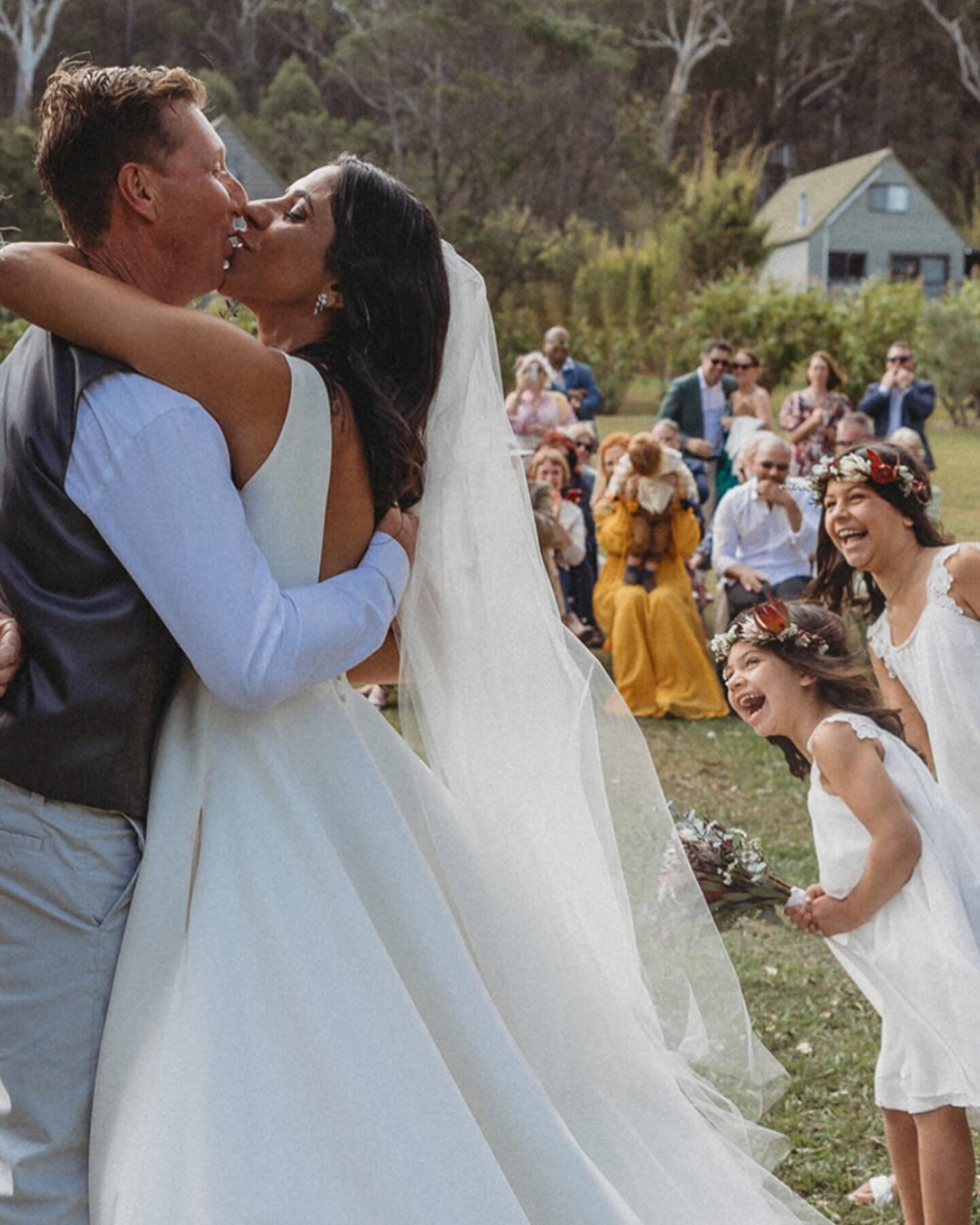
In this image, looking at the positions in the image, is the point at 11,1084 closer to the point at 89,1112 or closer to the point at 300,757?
the point at 89,1112

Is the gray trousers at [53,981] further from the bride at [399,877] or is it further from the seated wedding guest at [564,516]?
the seated wedding guest at [564,516]

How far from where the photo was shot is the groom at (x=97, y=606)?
2.01 m

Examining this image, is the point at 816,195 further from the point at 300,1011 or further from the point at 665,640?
the point at 300,1011

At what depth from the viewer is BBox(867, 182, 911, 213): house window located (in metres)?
50.0

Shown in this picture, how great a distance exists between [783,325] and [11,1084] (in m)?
27.6

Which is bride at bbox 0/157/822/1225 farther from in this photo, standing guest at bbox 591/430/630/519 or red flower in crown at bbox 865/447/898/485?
standing guest at bbox 591/430/630/519

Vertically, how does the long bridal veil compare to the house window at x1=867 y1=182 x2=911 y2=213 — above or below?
below

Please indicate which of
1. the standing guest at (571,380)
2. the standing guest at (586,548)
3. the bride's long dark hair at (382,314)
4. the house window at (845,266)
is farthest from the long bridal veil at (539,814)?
the house window at (845,266)

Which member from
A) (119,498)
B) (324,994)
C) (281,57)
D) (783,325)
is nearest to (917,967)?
(324,994)

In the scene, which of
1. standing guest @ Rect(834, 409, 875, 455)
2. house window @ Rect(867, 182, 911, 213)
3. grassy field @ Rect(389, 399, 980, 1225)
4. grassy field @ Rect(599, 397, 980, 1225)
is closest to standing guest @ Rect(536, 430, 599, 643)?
standing guest @ Rect(834, 409, 875, 455)

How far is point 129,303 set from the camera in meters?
2.06

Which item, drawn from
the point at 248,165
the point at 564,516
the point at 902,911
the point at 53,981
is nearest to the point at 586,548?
the point at 564,516

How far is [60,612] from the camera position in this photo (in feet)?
6.71

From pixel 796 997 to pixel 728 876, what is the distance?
6.17 ft
